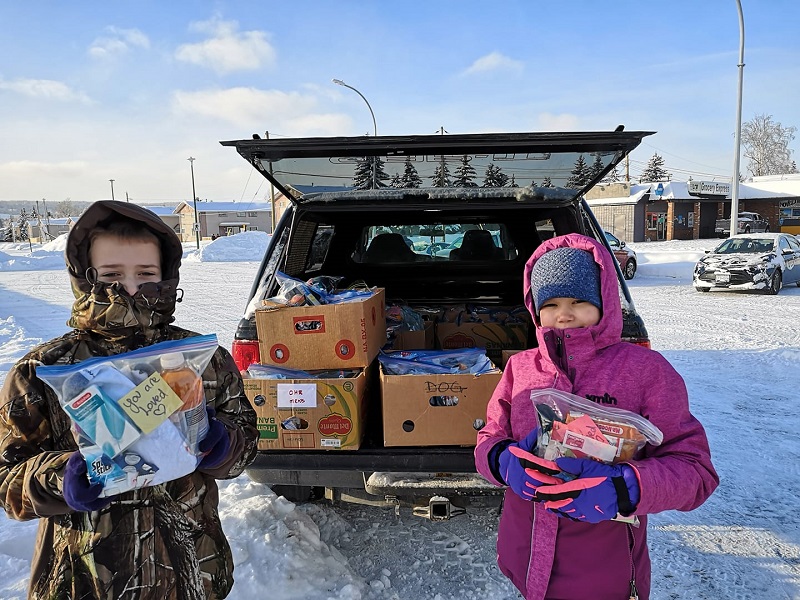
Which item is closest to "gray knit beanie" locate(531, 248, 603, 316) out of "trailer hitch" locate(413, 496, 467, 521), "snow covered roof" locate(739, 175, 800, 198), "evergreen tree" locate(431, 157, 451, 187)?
"trailer hitch" locate(413, 496, 467, 521)

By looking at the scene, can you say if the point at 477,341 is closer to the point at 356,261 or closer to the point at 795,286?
the point at 356,261

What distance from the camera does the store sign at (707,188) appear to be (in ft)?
123

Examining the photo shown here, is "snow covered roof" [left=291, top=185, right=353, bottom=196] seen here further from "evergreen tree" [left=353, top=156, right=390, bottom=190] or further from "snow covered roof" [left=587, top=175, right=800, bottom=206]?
"snow covered roof" [left=587, top=175, right=800, bottom=206]

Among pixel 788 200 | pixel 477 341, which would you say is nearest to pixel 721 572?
pixel 477 341

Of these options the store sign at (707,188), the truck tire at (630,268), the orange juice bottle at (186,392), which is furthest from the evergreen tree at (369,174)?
the store sign at (707,188)

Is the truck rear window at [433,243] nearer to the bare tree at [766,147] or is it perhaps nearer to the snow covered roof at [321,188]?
the snow covered roof at [321,188]

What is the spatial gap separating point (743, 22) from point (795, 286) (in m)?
7.28

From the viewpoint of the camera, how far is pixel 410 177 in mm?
2941

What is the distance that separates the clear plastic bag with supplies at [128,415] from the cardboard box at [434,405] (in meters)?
1.26

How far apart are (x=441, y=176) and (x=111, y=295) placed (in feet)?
6.31

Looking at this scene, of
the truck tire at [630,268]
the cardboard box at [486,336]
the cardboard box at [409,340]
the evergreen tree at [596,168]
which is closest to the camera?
the evergreen tree at [596,168]

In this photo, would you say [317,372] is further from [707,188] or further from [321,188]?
[707,188]

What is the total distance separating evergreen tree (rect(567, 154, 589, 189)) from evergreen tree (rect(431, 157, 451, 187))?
0.64 metres

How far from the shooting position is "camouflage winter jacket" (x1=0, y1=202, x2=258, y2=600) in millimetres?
1343
